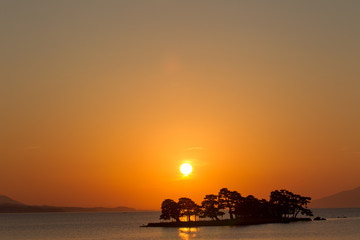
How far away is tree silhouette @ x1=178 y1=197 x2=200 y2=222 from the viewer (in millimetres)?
169750

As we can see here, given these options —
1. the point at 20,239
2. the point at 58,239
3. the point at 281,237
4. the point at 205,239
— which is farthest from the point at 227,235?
the point at 20,239

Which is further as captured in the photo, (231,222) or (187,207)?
(231,222)

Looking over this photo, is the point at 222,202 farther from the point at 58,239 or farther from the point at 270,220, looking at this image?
the point at 58,239

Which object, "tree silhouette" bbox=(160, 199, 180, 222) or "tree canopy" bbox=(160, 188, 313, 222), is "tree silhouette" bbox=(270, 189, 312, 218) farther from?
"tree silhouette" bbox=(160, 199, 180, 222)

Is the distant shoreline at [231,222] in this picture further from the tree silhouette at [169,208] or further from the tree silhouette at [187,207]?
the tree silhouette at [169,208]

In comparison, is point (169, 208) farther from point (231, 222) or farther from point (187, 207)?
point (231, 222)

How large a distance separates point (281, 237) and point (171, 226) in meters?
62.9

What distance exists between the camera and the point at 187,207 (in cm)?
17050

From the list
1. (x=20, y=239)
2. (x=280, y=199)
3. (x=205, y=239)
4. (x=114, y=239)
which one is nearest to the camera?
(x=205, y=239)

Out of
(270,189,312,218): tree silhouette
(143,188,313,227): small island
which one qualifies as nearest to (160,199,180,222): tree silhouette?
(143,188,313,227): small island

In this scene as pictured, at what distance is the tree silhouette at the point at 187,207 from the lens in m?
170

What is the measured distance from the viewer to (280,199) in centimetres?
18575

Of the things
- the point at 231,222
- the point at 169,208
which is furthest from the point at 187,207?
the point at 231,222

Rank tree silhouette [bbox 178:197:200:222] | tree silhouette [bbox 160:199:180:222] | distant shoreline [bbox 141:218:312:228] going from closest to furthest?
tree silhouette [bbox 160:199:180:222] < tree silhouette [bbox 178:197:200:222] < distant shoreline [bbox 141:218:312:228]
